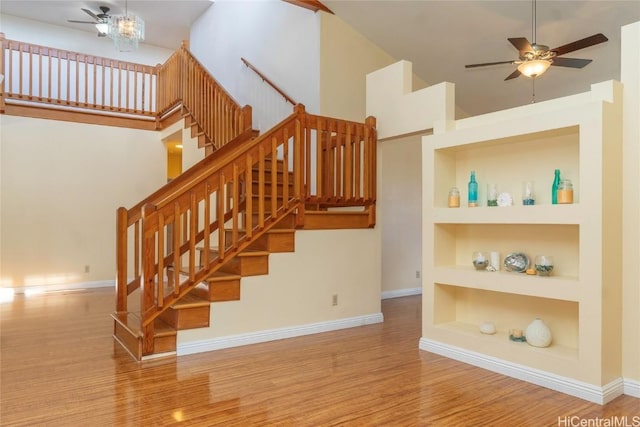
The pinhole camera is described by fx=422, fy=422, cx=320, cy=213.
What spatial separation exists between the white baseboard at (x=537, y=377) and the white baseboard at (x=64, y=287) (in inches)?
227

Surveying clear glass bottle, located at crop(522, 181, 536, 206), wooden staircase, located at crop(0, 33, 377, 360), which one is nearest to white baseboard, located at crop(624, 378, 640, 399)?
clear glass bottle, located at crop(522, 181, 536, 206)

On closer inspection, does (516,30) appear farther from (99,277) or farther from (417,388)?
(99,277)

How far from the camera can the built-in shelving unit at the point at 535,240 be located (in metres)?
2.63

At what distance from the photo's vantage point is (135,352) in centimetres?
332

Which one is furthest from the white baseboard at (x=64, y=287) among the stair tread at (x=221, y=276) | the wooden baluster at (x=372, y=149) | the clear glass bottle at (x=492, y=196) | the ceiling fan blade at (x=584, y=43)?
the ceiling fan blade at (x=584, y=43)

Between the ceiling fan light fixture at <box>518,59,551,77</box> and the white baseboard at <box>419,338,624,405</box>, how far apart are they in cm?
288

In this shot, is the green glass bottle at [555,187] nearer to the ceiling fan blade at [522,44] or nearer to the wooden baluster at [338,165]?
the ceiling fan blade at [522,44]

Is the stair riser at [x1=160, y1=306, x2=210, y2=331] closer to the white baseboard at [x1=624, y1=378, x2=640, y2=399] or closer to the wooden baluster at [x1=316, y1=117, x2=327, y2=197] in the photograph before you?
the wooden baluster at [x1=316, y1=117, x2=327, y2=197]

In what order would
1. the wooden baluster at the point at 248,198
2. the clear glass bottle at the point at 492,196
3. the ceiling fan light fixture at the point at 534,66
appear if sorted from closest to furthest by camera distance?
the clear glass bottle at the point at 492,196 → the wooden baluster at the point at 248,198 → the ceiling fan light fixture at the point at 534,66

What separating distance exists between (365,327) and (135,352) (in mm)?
2204

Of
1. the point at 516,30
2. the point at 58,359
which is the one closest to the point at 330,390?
the point at 58,359

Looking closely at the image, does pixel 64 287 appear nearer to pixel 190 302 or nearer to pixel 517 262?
pixel 190 302

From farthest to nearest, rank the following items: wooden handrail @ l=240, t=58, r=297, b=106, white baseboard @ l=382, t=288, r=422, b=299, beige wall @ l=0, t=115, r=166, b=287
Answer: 1. beige wall @ l=0, t=115, r=166, b=287
2. white baseboard @ l=382, t=288, r=422, b=299
3. wooden handrail @ l=240, t=58, r=297, b=106

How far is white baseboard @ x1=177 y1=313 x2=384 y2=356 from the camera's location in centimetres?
347
